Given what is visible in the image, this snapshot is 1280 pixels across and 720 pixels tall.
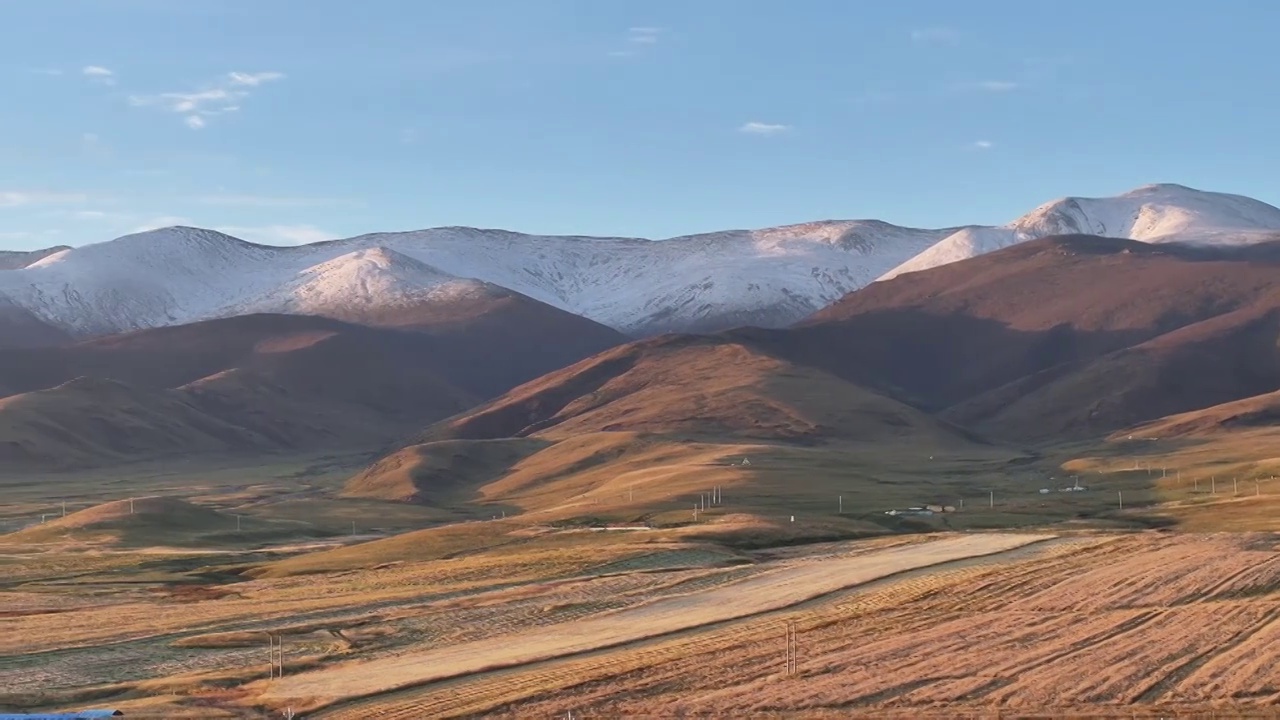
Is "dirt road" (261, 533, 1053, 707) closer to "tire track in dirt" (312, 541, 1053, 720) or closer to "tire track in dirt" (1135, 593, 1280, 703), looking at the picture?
"tire track in dirt" (312, 541, 1053, 720)

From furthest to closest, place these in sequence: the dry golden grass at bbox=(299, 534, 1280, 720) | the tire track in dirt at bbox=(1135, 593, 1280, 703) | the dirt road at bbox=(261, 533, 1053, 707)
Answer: the dirt road at bbox=(261, 533, 1053, 707), the dry golden grass at bbox=(299, 534, 1280, 720), the tire track in dirt at bbox=(1135, 593, 1280, 703)

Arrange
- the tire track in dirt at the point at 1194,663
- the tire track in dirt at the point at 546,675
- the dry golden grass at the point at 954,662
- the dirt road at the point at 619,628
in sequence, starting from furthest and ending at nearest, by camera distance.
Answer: the dirt road at the point at 619,628 < the tire track in dirt at the point at 546,675 < the dry golden grass at the point at 954,662 < the tire track in dirt at the point at 1194,663

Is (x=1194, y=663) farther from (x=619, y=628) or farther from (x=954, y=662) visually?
(x=619, y=628)

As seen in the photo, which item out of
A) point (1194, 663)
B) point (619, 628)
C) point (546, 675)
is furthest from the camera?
point (619, 628)

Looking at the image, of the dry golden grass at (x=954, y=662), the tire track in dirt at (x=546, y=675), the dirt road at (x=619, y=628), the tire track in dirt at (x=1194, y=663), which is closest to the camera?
the tire track in dirt at (x=1194, y=663)

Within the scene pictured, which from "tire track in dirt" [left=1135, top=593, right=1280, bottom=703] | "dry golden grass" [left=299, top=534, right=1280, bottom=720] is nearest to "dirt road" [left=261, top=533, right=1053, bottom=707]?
"dry golden grass" [left=299, top=534, right=1280, bottom=720]

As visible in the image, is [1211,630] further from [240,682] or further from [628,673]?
[240,682]

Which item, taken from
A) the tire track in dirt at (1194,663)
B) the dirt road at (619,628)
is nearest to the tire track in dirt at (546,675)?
the dirt road at (619,628)

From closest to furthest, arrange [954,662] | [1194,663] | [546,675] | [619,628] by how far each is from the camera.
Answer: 1. [1194,663]
2. [954,662]
3. [546,675]
4. [619,628]

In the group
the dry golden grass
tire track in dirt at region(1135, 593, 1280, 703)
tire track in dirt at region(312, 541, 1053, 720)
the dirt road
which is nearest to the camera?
tire track in dirt at region(1135, 593, 1280, 703)

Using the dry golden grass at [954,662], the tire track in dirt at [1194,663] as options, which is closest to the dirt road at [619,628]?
the dry golden grass at [954,662]

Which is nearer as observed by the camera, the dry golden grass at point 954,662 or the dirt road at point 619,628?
the dry golden grass at point 954,662

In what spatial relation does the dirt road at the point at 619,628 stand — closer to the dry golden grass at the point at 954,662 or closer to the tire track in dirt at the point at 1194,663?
the dry golden grass at the point at 954,662

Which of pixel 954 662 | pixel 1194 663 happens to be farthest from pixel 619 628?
pixel 1194 663
